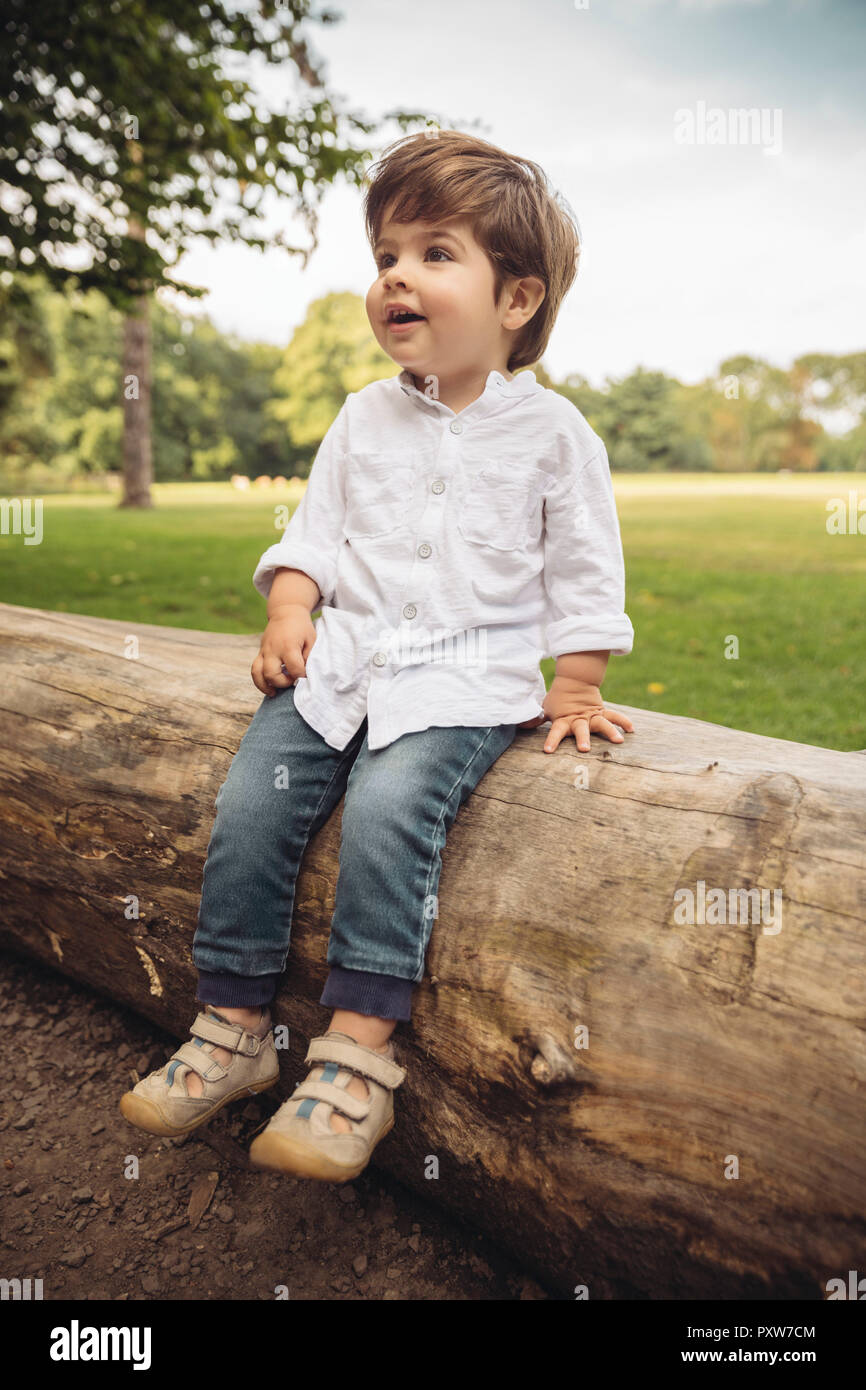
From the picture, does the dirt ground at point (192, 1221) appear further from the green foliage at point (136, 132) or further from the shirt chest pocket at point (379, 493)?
the green foliage at point (136, 132)

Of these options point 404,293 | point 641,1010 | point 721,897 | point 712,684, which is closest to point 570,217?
point 404,293

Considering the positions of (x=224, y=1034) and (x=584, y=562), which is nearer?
(x=224, y=1034)

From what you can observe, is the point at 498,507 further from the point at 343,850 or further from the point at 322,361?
the point at 322,361

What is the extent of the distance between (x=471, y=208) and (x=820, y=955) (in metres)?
1.78

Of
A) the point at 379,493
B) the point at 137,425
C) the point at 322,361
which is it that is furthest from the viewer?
the point at 322,361

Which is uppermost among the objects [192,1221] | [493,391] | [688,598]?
[493,391]

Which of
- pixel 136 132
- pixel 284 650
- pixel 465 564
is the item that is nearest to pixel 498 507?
pixel 465 564

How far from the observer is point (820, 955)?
5.18ft

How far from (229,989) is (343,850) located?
0.43m

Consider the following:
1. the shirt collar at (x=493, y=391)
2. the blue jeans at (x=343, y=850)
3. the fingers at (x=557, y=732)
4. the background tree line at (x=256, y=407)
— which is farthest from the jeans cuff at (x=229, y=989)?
the background tree line at (x=256, y=407)

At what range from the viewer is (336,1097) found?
5.86ft

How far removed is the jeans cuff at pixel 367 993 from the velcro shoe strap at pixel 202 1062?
1.02 ft

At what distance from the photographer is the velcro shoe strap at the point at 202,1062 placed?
1.96m

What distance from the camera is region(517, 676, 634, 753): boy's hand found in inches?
87.5
